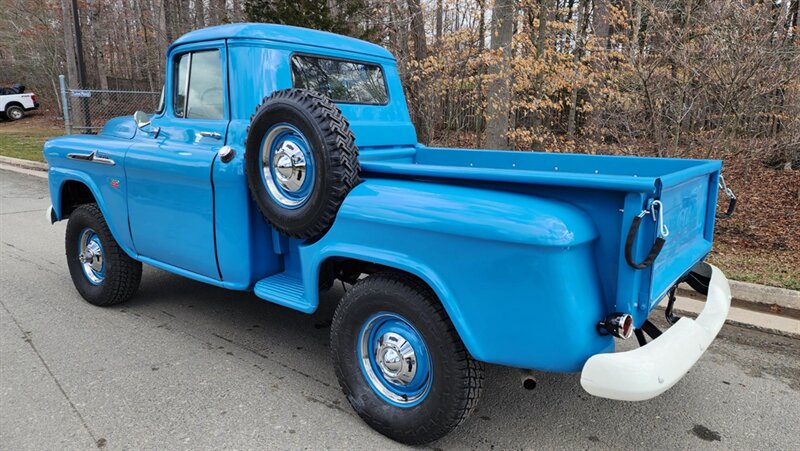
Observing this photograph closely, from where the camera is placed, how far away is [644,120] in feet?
24.6

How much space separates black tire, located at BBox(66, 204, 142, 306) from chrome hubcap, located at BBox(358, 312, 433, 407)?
2.57 metres

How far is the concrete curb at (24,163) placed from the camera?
13.4 metres

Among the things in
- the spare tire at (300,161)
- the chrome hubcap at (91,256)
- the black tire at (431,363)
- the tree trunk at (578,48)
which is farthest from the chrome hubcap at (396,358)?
the tree trunk at (578,48)

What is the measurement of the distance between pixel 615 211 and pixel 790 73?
5.48 metres

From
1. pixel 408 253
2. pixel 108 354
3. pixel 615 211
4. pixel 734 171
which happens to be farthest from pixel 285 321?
pixel 734 171

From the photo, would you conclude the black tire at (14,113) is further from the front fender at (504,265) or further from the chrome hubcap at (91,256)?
the front fender at (504,265)

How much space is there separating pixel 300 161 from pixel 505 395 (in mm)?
1825

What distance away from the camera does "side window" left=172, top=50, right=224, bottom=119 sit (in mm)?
3605

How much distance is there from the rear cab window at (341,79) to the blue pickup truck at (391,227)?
0.04 feet

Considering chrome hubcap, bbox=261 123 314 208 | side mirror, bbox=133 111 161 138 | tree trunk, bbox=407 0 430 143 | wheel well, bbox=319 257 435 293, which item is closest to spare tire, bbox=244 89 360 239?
chrome hubcap, bbox=261 123 314 208

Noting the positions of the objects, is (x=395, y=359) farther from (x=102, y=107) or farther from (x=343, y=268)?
(x=102, y=107)

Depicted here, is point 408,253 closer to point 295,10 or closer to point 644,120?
point 644,120

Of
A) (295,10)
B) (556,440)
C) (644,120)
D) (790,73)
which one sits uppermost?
(295,10)

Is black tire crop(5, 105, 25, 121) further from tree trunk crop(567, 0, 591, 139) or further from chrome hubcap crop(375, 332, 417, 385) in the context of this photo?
chrome hubcap crop(375, 332, 417, 385)
